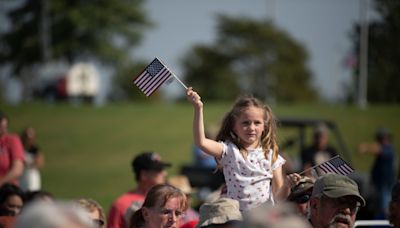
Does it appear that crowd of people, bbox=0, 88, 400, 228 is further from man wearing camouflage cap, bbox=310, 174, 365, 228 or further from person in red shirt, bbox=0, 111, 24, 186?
person in red shirt, bbox=0, 111, 24, 186

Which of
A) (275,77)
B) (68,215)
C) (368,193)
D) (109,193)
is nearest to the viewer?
(68,215)

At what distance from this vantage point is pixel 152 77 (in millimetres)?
6508

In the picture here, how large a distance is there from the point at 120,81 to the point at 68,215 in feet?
195

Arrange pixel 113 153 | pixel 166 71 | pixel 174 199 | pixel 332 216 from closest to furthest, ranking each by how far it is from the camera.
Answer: pixel 332 216, pixel 174 199, pixel 166 71, pixel 113 153

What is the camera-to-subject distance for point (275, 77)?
5756cm

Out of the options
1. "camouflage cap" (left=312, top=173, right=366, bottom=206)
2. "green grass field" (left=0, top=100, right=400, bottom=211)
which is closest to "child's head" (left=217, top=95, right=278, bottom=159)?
"camouflage cap" (left=312, top=173, right=366, bottom=206)

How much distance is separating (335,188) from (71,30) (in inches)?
2189

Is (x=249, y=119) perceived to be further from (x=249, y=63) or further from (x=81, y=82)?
(x=249, y=63)

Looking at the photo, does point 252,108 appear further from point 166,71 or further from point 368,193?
point 368,193

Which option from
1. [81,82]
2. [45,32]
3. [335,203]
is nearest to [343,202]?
[335,203]

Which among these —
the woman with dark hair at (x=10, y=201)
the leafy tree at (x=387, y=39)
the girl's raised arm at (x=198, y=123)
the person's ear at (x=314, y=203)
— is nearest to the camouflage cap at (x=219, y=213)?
the person's ear at (x=314, y=203)

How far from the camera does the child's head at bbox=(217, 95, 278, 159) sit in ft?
19.3

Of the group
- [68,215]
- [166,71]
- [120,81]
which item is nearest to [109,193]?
[166,71]

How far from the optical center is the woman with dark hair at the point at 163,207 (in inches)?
226
